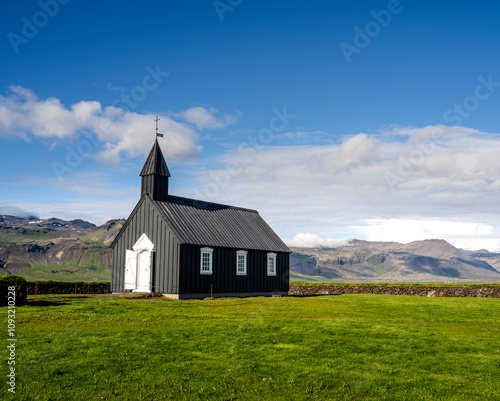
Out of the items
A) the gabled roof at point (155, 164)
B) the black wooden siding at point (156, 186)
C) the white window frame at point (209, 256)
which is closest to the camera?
the white window frame at point (209, 256)

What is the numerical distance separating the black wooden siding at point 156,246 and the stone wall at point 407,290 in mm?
23808

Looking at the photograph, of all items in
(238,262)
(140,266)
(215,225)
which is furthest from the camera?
(215,225)

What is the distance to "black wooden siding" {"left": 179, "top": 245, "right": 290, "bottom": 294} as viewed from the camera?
108 feet

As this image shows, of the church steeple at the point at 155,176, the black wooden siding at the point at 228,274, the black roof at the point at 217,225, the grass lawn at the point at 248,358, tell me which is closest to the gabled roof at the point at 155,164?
the church steeple at the point at 155,176

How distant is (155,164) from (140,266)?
839cm

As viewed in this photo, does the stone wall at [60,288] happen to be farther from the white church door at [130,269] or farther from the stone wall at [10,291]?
the stone wall at [10,291]

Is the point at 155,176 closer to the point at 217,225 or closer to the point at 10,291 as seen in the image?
the point at 217,225

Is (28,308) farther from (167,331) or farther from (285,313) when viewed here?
(285,313)

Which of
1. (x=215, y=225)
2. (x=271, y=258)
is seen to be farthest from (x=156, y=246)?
(x=271, y=258)

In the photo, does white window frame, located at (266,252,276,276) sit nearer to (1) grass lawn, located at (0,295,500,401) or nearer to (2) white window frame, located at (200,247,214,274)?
(2) white window frame, located at (200,247,214,274)

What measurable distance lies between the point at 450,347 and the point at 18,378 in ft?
43.7

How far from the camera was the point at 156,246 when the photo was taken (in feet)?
113

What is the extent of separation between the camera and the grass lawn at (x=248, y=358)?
34.9ft

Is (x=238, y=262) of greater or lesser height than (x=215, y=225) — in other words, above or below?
below
